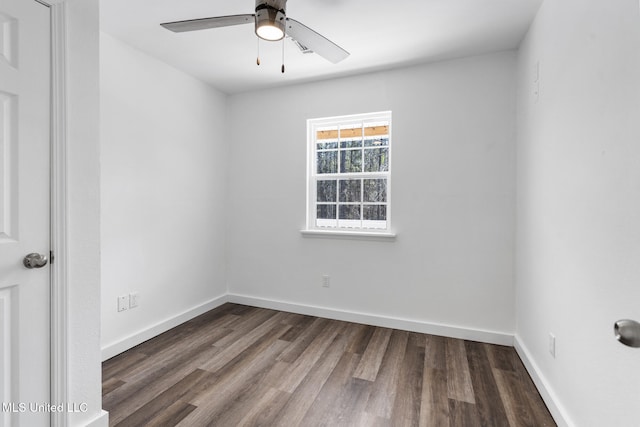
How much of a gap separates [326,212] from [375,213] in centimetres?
55

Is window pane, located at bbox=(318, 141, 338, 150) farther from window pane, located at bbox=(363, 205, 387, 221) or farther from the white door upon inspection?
the white door

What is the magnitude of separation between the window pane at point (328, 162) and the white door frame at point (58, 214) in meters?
2.33

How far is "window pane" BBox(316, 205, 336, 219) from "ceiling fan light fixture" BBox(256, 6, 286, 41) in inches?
78.5

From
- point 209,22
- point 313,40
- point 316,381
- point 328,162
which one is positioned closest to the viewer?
point 209,22

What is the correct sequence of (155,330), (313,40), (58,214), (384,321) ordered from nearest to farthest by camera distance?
(58,214)
(313,40)
(155,330)
(384,321)

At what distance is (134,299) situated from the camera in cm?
269

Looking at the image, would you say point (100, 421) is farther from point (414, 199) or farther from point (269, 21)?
point (414, 199)

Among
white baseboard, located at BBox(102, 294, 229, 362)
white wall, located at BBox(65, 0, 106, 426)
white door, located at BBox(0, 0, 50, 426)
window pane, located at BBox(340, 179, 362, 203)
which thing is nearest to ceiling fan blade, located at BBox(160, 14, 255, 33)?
white wall, located at BBox(65, 0, 106, 426)

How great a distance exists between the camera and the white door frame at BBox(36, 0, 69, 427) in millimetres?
1444

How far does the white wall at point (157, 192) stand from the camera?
2490 millimetres

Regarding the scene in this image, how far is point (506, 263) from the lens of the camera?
2703 millimetres

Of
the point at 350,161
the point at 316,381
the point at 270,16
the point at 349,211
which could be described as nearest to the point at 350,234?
the point at 349,211

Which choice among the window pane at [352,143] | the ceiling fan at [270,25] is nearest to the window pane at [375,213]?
the window pane at [352,143]

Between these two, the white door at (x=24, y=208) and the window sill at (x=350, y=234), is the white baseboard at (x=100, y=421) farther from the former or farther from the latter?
the window sill at (x=350, y=234)
